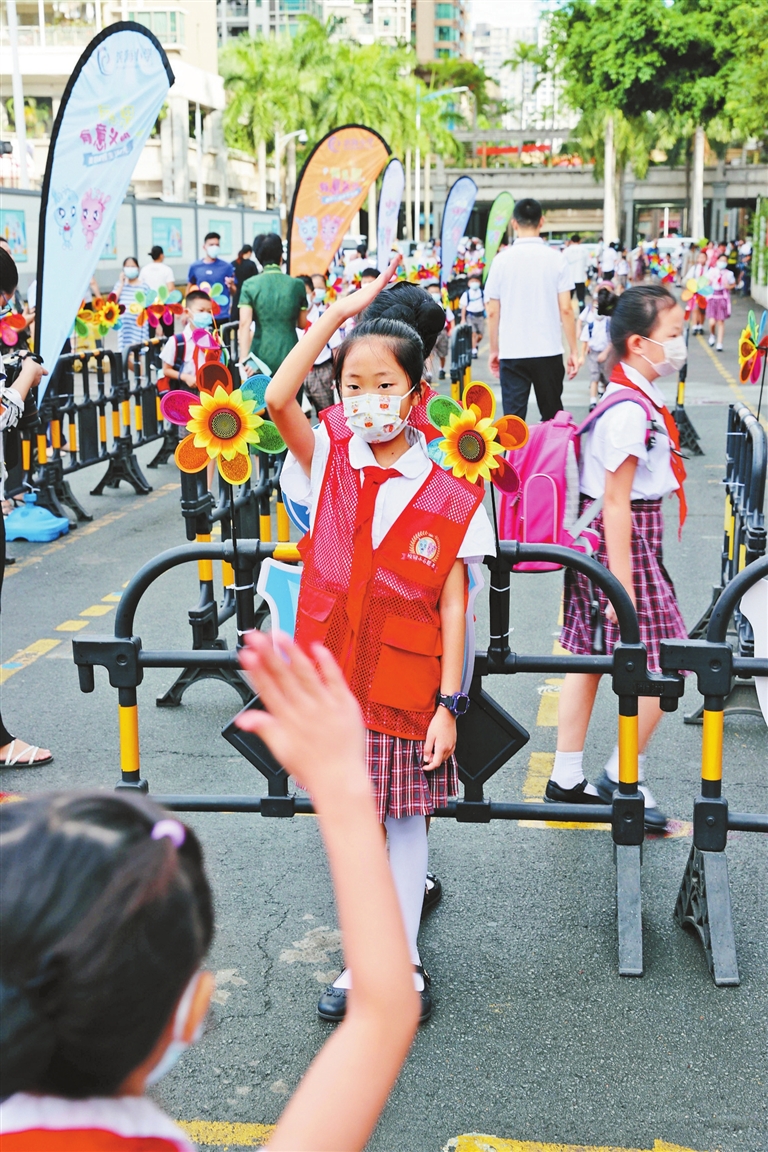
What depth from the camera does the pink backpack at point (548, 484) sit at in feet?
12.6

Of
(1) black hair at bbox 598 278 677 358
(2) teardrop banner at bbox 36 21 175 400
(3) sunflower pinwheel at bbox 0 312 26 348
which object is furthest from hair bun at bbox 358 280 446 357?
(2) teardrop banner at bbox 36 21 175 400

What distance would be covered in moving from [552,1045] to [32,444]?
732 cm

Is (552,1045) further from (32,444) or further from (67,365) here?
(67,365)

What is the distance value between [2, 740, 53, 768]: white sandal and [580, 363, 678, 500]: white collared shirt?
239cm

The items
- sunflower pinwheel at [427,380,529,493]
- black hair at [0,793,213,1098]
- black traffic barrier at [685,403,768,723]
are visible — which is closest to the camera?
black hair at [0,793,213,1098]

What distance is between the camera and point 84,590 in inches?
306

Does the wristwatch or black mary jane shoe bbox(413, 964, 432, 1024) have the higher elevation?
the wristwatch

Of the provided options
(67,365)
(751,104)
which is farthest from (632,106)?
(67,365)

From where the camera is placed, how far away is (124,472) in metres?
10.9

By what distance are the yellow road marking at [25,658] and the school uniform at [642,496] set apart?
3161 mm

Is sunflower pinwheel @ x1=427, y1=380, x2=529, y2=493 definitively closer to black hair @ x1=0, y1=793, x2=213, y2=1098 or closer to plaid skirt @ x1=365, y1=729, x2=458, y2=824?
plaid skirt @ x1=365, y1=729, x2=458, y2=824

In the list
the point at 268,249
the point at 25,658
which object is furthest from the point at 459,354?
the point at 25,658

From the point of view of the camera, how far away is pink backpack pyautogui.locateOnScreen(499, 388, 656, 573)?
151 inches

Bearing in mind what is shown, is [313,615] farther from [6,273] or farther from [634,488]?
[6,273]
